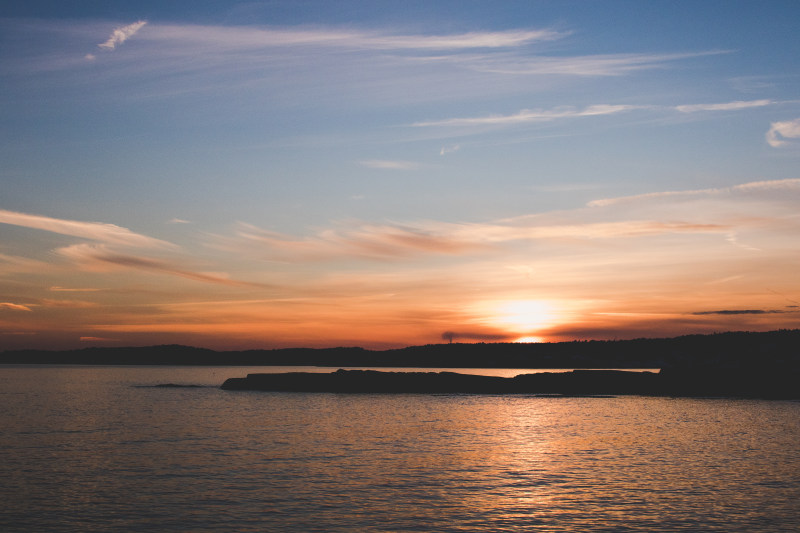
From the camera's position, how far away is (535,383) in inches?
5143

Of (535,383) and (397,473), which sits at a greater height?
(397,473)

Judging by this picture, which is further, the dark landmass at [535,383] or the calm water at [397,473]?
the dark landmass at [535,383]

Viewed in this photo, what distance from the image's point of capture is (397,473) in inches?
1421

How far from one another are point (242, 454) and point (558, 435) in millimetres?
26039

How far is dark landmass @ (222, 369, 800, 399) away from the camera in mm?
113312

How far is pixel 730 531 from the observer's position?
24.0m

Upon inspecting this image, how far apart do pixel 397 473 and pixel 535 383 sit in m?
98.9

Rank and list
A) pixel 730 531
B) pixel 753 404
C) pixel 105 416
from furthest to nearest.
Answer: pixel 753 404 → pixel 105 416 → pixel 730 531

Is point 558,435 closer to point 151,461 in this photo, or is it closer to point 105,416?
point 151,461

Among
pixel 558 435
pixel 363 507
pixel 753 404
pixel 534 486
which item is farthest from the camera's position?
pixel 753 404

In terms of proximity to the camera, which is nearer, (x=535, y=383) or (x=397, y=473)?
(x=397, y=473)

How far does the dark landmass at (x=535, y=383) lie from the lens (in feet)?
372

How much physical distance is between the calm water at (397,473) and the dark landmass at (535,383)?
47.4 metres

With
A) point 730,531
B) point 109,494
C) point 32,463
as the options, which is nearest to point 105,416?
point 32,463
